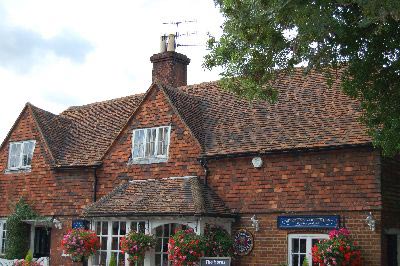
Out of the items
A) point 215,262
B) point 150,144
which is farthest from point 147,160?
point 215,262

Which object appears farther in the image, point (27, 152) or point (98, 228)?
point (27, 152)

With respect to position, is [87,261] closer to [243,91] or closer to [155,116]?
[155,116]

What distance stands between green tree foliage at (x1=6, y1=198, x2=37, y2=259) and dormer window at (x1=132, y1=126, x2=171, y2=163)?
5.94 metres

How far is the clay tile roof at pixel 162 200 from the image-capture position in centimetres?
2045

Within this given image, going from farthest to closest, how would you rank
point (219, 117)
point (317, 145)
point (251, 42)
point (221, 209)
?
point (219, 117) < point (221, 209) < point (317, 145) < point (251, 42)

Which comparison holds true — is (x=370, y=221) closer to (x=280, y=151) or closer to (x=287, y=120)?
(x=280, y=151)

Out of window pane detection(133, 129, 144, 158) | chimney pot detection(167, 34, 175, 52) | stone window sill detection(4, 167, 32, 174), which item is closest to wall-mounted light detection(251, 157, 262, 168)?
window pane detection(133, 129, 144, 158)

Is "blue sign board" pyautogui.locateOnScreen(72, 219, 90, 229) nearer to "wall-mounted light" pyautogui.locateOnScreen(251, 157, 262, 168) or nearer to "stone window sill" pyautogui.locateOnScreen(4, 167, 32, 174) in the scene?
"stone window sill" pyautogui.locateOnScreen(4, 167, 32, 174)

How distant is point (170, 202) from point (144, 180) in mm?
3035

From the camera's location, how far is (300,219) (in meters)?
19.7

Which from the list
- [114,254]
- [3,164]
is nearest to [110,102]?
[3,164]

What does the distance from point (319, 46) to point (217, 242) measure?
787cm

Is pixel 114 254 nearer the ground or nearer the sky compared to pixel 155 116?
nearer the ground

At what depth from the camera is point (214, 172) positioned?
72.4 ft
